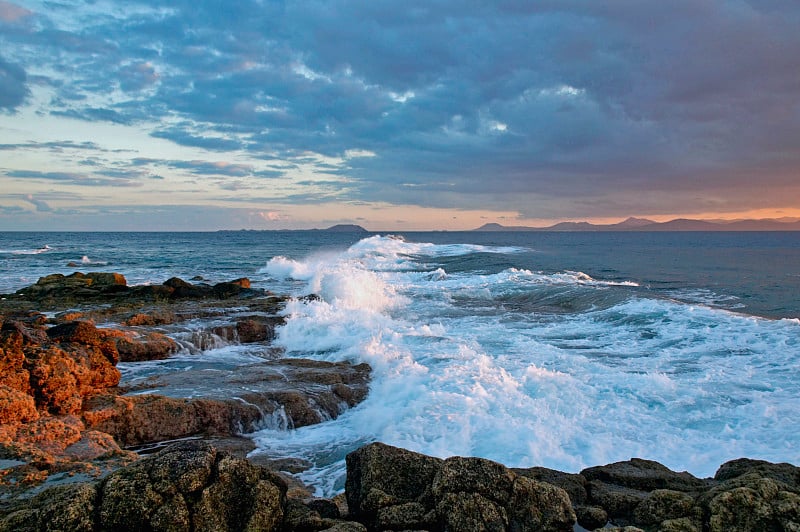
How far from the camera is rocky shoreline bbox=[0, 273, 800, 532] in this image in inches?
138

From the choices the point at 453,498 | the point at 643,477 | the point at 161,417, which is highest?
the point at 453,498

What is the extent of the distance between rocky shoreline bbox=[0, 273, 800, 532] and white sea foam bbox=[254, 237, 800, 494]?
3.45ft

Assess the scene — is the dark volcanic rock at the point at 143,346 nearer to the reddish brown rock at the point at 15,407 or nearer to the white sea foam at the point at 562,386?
the white sea foam at the point at 562,386

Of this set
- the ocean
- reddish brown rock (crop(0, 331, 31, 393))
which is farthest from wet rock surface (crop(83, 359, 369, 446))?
reddish brown rock (crop(0, 331, 31, 393))

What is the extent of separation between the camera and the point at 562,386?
28.9 ft

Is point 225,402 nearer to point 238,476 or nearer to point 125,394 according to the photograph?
point 125,394

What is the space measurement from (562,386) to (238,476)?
21.5 ft

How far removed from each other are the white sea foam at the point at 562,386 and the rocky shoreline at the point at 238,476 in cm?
105

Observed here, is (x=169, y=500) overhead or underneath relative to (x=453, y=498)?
overhead

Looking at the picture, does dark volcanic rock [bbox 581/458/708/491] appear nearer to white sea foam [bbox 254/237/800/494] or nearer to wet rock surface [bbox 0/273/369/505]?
white sea foam [bbox 254/237/800/494]

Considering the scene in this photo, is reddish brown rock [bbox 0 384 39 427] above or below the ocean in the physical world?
above

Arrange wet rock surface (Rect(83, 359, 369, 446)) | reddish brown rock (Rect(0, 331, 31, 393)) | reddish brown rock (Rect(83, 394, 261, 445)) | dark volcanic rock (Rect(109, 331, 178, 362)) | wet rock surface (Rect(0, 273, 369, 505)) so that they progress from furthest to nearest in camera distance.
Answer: dark volcanic rock (Rect(109, 331, 178, 362)) → wet rock surface (Rect(83, 359, 369, 446)) → reddish brown rock (Rect(83, 394, 261, 445)) → reddish brown rock (Rect(0, 331, 31, 393)) → wet rock surface (Rect(0, 273, 369, 505))

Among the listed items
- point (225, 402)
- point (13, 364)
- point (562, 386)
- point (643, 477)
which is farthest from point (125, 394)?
point (643, 477)

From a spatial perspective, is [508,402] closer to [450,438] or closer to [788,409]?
[450,438]
